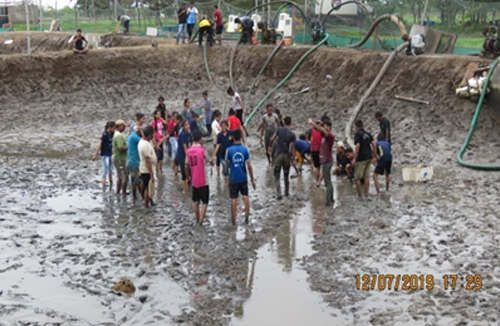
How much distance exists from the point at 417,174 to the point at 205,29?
15776mm

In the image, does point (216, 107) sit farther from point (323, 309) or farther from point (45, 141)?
point (323, 309)

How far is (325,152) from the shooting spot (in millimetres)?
13945

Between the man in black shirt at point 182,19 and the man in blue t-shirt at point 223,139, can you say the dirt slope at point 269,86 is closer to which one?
the man in black shirt at point 182,19

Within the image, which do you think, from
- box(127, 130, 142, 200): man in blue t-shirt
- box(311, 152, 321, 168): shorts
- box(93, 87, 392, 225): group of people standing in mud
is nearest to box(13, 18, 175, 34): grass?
box(93, 87, 392, 225): group of people standing in mud

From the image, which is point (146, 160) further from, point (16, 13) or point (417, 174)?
point (16, 13)

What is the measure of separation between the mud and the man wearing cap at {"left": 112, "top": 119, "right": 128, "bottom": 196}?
1.63ft

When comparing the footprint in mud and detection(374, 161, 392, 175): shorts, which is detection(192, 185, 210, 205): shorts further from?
detection(374, 161, 392, 175): shorts

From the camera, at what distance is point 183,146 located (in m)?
15.1

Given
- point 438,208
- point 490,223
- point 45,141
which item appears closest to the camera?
point 490,223

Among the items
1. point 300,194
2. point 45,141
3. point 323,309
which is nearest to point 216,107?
point 45,141

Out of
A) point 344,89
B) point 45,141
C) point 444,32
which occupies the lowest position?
point 45,141

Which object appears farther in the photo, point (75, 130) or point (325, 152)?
point (75, 130)

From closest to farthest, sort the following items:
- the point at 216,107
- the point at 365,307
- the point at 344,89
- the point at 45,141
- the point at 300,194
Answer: the point at 365,307 → the point at 300,194 → the point at 45,141 → the point at 344,89 → the point at 216,107

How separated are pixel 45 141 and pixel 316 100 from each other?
9.21 meters
